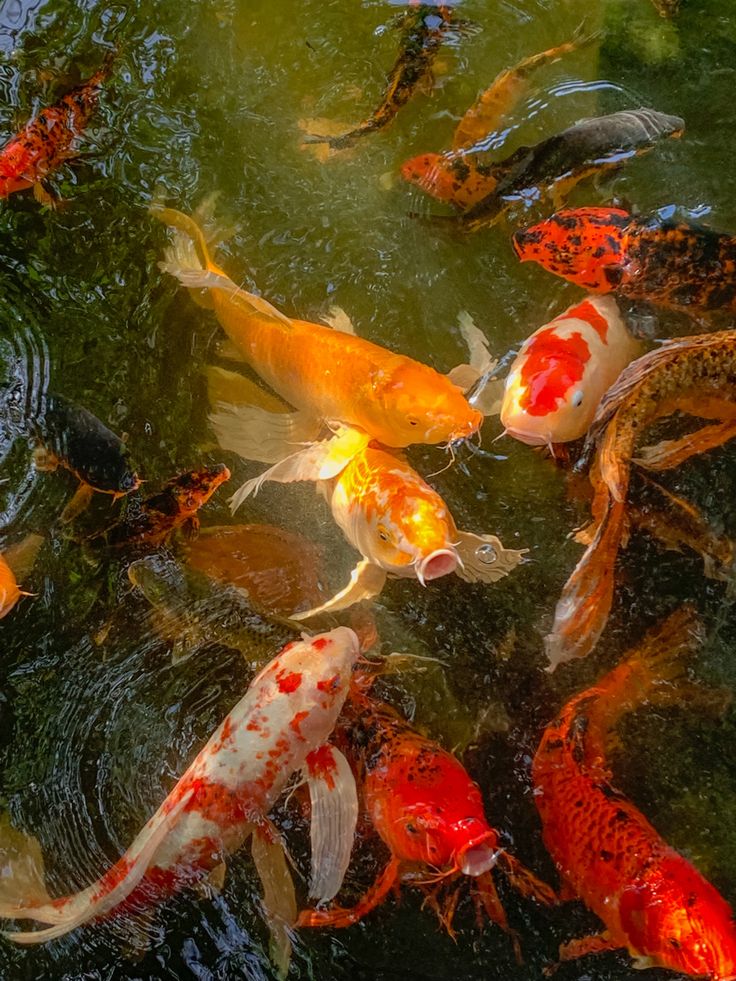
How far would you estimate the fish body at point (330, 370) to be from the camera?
267 cm

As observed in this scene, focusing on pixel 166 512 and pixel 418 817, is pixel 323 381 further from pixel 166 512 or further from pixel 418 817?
pixel 418 817

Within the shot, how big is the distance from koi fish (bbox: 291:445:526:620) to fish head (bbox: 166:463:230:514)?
0.44 m

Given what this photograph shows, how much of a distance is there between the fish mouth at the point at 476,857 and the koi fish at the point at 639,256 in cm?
206

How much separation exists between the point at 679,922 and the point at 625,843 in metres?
0.25

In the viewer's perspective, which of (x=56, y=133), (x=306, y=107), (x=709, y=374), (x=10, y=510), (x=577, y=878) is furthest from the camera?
(x=306, y=107)

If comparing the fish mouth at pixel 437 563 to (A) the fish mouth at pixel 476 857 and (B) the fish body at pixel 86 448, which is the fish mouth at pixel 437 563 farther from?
(B) the fish body at pixel 86 448

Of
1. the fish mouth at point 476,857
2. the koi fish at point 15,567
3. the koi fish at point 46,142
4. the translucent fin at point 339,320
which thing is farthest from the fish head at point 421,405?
the koi fish at point 46,142

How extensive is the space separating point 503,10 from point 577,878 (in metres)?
3.69

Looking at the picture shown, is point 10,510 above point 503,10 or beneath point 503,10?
beneath

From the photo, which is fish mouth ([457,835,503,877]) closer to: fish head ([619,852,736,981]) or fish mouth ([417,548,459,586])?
fish head ([619,852,736,981])

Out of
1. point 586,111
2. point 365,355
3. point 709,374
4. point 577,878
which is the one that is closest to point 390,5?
point 586,111

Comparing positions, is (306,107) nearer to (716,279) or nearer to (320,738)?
(716,279)

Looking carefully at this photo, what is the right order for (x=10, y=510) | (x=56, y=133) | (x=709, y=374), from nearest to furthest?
1. (x=709, y=374)
2. (x=10, y=510)
3. (x=56, y=133)

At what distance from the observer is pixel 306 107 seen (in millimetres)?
3721
